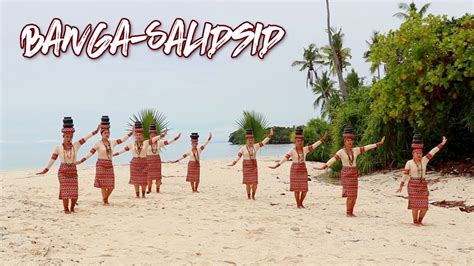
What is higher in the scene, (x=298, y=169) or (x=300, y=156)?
(x=300, y=156)

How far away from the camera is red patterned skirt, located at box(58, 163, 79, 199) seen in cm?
978

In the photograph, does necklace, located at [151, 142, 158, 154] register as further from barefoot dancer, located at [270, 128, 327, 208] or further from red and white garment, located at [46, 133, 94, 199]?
barefoot dancer, located at [270, 128, 327, 208]

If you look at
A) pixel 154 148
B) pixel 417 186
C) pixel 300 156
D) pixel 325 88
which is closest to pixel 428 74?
pixel 300 156

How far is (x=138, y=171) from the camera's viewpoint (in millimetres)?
12359

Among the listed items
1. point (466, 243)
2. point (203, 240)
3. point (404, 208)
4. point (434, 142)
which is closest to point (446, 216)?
point (404, 208)

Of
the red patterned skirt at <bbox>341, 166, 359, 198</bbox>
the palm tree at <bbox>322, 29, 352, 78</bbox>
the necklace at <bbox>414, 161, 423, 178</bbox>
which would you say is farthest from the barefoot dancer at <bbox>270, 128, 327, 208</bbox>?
the palm tree at <bbox>322, 29, 352, 78</bbox>

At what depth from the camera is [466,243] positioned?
7816mm

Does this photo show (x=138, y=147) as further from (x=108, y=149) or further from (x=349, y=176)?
(x=349, y=176)

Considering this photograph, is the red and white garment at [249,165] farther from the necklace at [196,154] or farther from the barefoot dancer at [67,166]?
the barefoot dancer at [67,166]

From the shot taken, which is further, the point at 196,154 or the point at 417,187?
the point at 196,154

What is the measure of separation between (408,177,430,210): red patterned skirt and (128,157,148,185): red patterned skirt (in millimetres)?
6476

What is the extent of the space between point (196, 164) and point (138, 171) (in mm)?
2097

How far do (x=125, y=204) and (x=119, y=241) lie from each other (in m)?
3.82

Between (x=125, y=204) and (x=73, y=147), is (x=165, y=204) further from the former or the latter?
(x=73, y=147)
